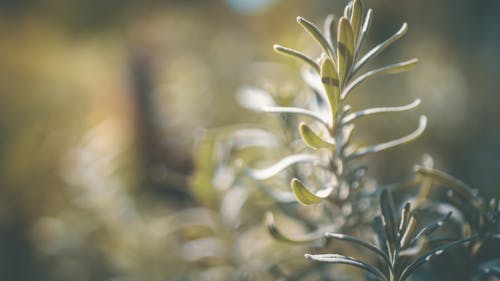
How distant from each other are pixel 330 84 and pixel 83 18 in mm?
1516

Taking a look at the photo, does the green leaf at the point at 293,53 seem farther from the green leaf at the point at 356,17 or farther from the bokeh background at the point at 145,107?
the bokeh background at the point at 145,107

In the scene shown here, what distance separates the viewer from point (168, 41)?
1.67m

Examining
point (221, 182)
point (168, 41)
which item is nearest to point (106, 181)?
point (221, 182)

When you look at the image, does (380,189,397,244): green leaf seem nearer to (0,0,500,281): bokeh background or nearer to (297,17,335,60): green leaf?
(297,17,335,60): green leaf

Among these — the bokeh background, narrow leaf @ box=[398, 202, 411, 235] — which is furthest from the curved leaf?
narrow leaf @ box=[398, 202, 411, 235]

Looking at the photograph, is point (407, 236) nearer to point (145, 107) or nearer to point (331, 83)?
point (331, 83)

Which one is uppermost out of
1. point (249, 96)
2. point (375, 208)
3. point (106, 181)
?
point (106, 181)

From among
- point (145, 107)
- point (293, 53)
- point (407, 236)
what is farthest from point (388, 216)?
point (145, 107)

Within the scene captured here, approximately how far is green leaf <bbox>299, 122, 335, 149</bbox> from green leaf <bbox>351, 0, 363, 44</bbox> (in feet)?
0.21

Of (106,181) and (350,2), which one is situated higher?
(106,181)

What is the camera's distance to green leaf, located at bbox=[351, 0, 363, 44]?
0.28 meters

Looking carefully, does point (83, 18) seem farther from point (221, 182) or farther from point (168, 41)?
point (221, 182)

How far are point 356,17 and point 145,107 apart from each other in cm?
113

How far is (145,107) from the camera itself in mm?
1353
